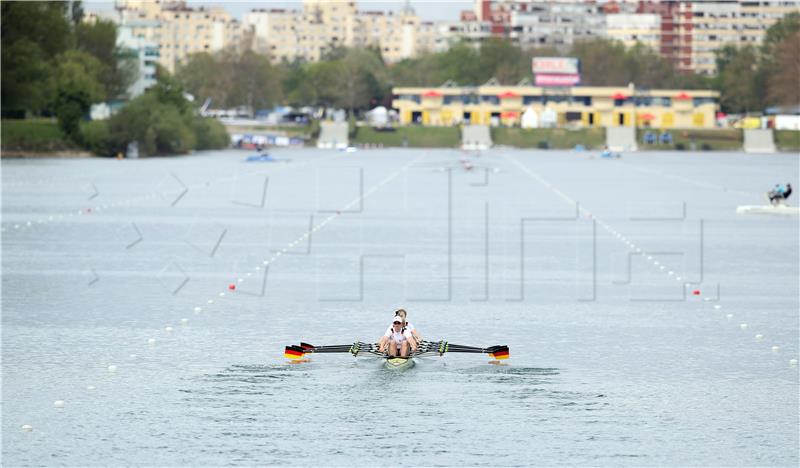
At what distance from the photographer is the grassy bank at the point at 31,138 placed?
Result: 141 meters

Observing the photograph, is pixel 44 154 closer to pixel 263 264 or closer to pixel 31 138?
pixel 31 138

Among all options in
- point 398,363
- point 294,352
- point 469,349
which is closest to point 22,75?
point 294,352

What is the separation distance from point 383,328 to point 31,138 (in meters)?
119

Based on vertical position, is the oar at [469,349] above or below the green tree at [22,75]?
below

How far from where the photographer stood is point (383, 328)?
3069 cm

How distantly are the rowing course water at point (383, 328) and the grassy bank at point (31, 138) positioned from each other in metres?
78.1

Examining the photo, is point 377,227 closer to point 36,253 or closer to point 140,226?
point 140,226

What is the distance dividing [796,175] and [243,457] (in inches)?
4192

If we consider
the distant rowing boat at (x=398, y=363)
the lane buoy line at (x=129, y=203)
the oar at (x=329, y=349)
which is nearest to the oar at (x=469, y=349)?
the distant rowing boat at (x=398, y=363)

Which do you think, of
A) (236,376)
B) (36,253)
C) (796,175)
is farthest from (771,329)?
(796,175)

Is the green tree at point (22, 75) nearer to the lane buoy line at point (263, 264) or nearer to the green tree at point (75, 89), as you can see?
the green tree at point (75, 89)

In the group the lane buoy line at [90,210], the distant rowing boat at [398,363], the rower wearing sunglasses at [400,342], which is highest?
the rower wearing sunglasses at [400,342]

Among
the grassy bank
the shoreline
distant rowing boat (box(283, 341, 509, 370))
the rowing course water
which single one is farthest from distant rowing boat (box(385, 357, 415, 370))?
the grassy bank

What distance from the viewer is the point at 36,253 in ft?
151
